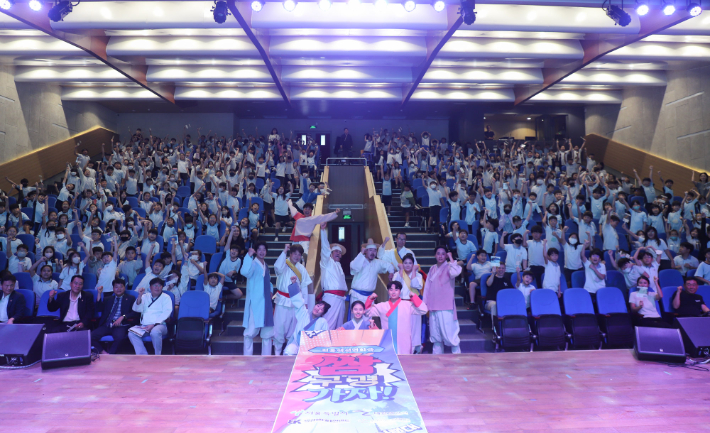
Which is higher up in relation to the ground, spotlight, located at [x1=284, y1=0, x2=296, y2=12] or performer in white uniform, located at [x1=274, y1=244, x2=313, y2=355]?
spotlight, located at [x1=284, y1=0, x2=296, y2=12]

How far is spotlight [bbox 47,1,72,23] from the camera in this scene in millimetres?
6926

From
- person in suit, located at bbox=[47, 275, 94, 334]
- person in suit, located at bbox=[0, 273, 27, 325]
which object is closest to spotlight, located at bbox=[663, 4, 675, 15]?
person in suit, located at bbox=[47, 275, 94, 334]

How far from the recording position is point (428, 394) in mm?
3418

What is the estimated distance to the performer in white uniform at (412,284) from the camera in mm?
5238

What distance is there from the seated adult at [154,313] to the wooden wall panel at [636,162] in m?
Answer: 10.9

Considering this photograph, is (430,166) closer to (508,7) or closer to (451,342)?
(508,7)

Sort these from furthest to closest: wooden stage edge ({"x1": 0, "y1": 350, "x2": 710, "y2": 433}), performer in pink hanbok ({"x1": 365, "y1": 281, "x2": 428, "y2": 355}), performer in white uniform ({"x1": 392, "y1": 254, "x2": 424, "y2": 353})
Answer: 1. performer in white uniform ({"x1": 392, "y1": 254, "x2": 424, "y2": 353})
2. performer in pink hanbok ({"x1": 365, "y1": 281, "x2": 428, "y2": 355})
3. wooden stage edge ({"x1": 0, "y1": 350, "x2": 710, "y2": 433})

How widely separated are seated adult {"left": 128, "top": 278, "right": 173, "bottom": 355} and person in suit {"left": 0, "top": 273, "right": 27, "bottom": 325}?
1357mm

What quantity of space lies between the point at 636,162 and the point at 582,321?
8.98 m

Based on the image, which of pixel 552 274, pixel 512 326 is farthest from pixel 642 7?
pixel 512 326

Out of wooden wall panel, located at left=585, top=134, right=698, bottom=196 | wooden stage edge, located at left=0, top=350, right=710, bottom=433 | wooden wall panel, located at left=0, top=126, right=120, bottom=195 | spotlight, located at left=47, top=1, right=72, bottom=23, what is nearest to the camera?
wooden stage edge, located at left=0, top=350, right=710, bottom=433

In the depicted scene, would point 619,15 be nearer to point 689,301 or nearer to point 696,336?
point 689,301

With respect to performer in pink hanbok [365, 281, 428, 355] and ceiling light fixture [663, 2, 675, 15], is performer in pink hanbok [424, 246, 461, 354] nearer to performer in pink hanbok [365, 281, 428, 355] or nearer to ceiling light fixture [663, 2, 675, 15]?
performer in pink hanbok [365, 281, 428, 355]

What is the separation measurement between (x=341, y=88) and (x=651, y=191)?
305 inches
